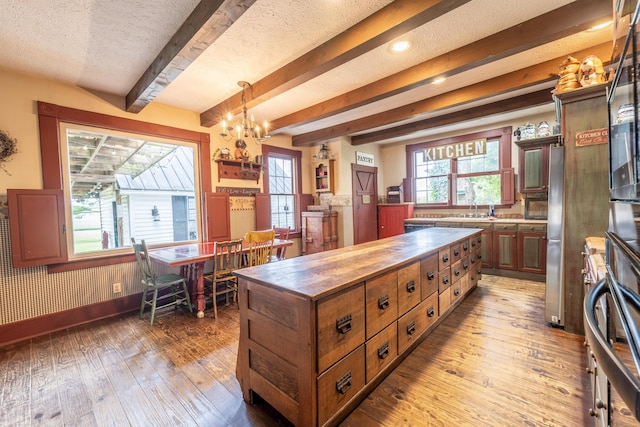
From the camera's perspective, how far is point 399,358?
77.4 inches

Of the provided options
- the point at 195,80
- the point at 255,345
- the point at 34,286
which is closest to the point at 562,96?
the point at 255,345

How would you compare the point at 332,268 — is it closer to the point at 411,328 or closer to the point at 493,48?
the point at 411,328

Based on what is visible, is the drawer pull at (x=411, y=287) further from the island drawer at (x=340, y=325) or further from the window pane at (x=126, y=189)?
the window pane at (x=126, y=189)

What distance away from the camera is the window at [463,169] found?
15.3ft

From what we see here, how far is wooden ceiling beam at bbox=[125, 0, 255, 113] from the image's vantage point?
161cm

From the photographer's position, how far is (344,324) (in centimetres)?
137

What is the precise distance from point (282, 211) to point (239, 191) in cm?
105

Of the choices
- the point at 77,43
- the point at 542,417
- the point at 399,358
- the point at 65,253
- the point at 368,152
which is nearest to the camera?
the point at 542,417

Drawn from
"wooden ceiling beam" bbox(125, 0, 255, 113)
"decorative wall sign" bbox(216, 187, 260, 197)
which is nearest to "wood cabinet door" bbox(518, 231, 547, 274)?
"decorative wall sign" bbox(216, 187, 260, 197)

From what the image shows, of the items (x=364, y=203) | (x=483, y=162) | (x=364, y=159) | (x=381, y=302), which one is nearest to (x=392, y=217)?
(x=364, y=203)

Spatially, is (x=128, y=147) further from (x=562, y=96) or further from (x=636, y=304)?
(x=562, y=96)

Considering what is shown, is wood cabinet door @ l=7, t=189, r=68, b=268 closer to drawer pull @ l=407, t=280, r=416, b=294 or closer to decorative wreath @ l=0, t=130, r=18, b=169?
decorative wreath @ l=0, t=130, r=18, b=169

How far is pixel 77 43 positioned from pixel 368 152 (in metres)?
4.79

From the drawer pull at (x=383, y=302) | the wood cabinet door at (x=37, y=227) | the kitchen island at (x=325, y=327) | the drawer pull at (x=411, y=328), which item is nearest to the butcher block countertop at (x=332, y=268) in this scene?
the kitchen island at (x=325, y=327)
